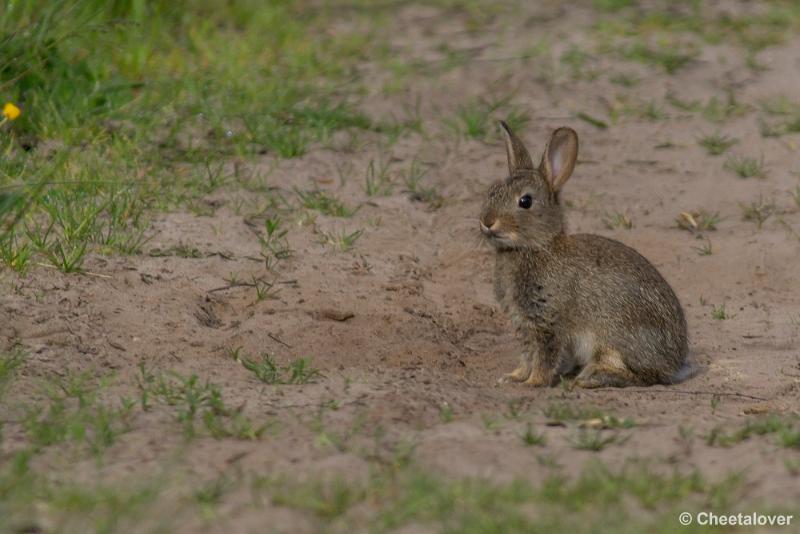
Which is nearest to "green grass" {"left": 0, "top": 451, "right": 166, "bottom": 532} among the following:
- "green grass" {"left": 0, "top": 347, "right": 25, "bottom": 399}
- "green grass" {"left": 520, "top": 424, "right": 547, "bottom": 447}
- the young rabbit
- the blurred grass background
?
"green grass" {"left": 0, "top": 347, "right": 25, "bottom": 399}

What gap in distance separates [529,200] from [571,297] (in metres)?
0.48

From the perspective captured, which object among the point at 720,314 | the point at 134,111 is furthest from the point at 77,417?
the point at 134,111

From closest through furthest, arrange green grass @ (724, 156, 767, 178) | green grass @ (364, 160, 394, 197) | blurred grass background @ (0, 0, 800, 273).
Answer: blurred grass background @ (0, 0, 800, 273) → green grass @ (364, 160, 394, 197) → green grass @ (724, 156, 767, 178)

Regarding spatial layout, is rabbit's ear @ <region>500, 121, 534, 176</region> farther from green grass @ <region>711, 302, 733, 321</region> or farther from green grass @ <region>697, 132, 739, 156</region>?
green grass @ <region>697, 132, 739, 156</region>

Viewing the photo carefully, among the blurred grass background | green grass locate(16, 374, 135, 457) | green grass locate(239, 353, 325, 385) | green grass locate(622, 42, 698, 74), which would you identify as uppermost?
the blurred grass background

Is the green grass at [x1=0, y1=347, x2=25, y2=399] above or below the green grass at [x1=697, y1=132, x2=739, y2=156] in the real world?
above

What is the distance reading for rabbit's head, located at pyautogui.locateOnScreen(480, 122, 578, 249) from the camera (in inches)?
225

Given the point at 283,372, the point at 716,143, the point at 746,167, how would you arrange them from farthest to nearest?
the point at 716,143
the point at 746,167
the point at 283,372

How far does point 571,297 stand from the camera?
564cm

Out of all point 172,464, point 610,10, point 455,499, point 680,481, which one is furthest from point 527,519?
point 610,10

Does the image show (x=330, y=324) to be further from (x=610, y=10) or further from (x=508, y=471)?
(x=610, y=10)

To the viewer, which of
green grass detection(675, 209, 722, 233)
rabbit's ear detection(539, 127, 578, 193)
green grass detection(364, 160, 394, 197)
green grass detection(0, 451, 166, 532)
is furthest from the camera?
green grass detection(364, 160, 394, 197)

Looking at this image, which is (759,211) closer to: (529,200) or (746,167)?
(746,167)

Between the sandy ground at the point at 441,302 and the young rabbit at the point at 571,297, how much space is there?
7.1 inches
